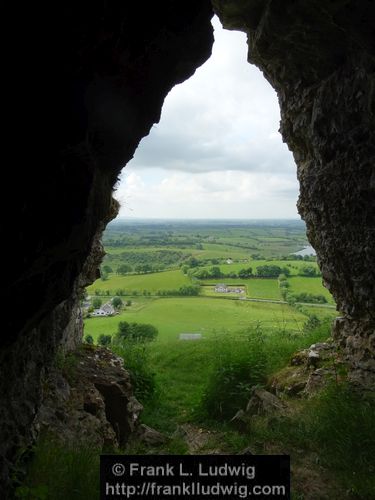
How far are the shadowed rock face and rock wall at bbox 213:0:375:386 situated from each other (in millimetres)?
30

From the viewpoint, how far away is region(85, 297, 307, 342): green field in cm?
1767

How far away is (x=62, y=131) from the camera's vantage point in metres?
3.17

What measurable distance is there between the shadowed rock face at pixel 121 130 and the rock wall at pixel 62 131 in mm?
14

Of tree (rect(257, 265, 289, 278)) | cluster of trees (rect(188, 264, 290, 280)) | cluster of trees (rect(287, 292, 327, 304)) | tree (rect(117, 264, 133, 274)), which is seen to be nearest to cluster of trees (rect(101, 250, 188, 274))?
tree (rect(117, 264, 133, 274))

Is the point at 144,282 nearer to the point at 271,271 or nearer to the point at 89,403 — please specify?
the point at 271,271

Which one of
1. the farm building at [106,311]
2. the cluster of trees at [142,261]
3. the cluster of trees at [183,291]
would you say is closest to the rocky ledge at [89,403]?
the farm building at [106,311]

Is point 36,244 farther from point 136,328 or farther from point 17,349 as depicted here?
point 136,328

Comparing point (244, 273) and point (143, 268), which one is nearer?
point (244, 273)

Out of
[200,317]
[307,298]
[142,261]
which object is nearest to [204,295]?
[200,317]

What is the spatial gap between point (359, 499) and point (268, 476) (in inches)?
55.8

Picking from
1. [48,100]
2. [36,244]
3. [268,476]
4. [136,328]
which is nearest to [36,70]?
[48,100]

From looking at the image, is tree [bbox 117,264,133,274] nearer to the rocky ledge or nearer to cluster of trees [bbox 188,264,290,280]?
cluster of trees [bbox 188,264,290,280]

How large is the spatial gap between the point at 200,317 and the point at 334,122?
1595cm

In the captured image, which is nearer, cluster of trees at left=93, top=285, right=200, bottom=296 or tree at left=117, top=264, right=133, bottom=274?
cluster of trees at left=93, top=285, right=200, bottom=296
